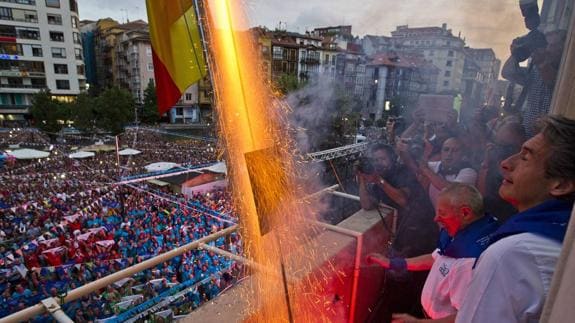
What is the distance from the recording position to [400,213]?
3.52 m

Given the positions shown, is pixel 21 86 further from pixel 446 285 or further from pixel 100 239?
pixel 446 285

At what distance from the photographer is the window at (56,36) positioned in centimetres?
3581

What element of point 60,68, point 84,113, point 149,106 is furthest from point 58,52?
point 84,113

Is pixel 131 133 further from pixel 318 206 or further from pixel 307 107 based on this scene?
pixel 318 206

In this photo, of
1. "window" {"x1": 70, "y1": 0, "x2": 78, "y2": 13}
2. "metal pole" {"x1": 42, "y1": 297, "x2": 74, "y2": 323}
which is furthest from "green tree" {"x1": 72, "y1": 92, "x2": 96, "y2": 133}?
"metal pole" {"x1": 42, "y1": 297, "x2": 74, "y2": 323}

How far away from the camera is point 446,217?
6.70ft

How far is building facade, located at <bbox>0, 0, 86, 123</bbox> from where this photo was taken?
110 ft

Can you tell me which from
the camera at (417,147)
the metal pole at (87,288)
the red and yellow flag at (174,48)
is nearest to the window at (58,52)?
the red and yellow flag at (174,48)

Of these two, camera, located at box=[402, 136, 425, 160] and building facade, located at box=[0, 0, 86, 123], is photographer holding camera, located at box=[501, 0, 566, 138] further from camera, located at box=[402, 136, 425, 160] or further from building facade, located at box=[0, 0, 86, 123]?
building facade, located at box=[0, 0, 86, 123]

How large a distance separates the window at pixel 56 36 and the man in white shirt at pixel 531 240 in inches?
1811

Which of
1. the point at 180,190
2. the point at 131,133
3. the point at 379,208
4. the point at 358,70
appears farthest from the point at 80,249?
the point at 358,70

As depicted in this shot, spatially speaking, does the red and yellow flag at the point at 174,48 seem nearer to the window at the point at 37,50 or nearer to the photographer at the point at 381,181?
the photographer at the point at 381,181

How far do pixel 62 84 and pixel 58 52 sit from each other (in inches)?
138

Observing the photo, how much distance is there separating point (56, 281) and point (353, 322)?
761 centimetres
